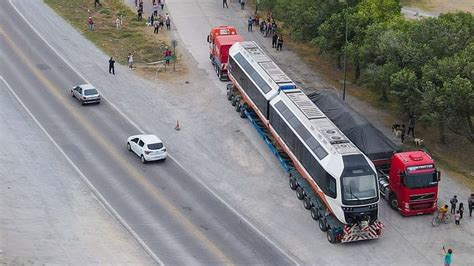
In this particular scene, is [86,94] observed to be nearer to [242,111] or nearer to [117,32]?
[242,111]

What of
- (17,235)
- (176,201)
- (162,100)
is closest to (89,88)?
(162,100)

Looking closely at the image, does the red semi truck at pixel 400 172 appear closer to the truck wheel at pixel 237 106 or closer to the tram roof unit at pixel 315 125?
the tram roof unit at pixel 315 125

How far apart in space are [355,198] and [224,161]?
491 inches

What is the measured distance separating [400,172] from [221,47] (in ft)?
81.2

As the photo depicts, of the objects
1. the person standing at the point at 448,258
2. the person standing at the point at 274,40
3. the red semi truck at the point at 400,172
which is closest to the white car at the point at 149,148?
the red semi truck at the point at 400,172

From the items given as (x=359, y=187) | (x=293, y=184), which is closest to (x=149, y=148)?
(x=293, y=184)

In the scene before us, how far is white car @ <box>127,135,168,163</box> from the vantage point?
1909 inches

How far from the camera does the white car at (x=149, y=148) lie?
48.5m

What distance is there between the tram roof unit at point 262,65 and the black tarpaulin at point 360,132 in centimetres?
316

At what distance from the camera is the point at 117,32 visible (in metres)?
76.3

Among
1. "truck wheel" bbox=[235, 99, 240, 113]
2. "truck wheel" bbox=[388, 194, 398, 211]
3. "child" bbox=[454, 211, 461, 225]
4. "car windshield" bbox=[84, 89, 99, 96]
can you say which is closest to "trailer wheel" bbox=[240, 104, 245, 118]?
"truck wheel" bbox=[235, 99, 240, 113]

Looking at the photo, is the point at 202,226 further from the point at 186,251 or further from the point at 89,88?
the point at 89,88

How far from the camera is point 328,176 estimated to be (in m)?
40.3

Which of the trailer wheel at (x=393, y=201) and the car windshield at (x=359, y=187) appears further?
the trailer wheel at (x=393, y=201)
